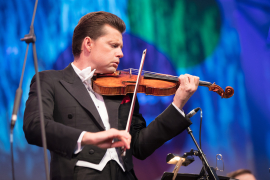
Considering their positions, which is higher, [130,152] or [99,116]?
[99,116]

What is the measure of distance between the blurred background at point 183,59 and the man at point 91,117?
1217mm

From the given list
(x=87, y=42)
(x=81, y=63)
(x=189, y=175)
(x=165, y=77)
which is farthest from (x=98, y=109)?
(x=189, y=175)

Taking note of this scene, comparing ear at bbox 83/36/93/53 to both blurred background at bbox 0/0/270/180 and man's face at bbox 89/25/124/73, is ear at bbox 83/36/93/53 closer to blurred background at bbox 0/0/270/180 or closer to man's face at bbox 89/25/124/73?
man's face at bbox 89/25/124/73

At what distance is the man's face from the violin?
8 centimetres

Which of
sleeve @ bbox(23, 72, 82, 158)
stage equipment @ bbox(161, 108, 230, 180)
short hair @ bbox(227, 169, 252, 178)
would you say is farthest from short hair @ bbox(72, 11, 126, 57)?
short hair @ bbox(227, 169, 252, 178)

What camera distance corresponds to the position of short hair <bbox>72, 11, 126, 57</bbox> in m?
1.54

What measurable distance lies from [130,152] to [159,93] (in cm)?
42

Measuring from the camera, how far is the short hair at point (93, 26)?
154 cm

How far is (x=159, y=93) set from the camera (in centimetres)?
159

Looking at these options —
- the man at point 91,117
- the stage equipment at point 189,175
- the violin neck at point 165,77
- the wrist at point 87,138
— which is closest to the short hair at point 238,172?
the stage equipment at point 189,175

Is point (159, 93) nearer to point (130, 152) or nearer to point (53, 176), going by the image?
point (130, 152)

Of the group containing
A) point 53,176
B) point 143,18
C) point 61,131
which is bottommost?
point 53,176

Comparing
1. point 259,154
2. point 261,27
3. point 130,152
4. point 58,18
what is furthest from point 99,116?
point 261,27

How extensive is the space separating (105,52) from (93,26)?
0.65 ft
